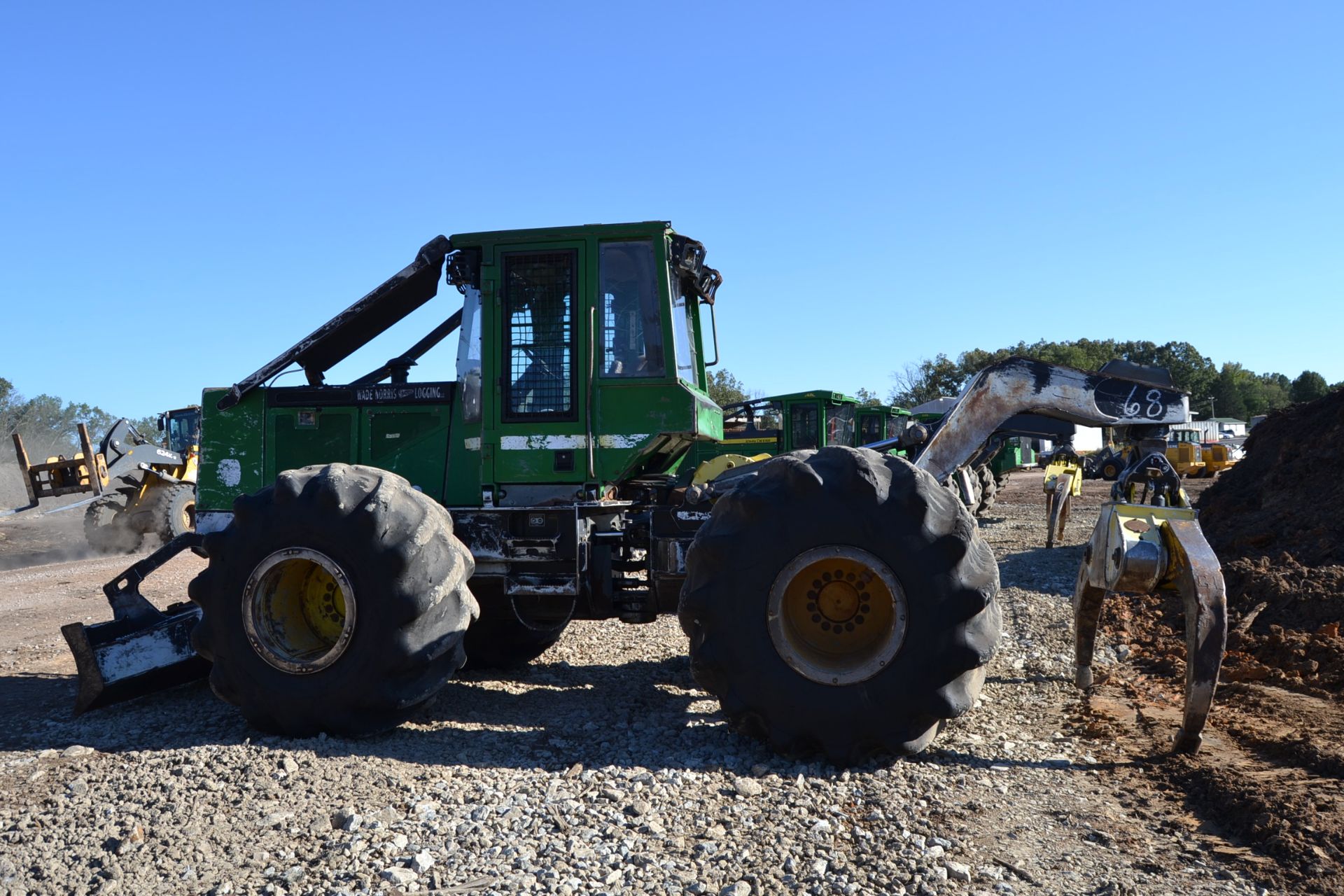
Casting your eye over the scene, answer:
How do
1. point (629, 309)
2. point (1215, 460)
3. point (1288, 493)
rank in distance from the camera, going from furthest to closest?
point (1215, 460), point (1288, 493), point (629, 309)

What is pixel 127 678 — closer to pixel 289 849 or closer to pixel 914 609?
pixel 289 849

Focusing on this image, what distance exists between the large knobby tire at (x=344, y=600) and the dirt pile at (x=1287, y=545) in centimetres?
516

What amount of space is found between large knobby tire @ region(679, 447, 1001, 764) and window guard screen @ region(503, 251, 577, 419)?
165 cm

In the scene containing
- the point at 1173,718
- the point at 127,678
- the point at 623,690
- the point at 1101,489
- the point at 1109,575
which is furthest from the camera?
the point at 1101,489

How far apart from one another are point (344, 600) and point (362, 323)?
2142mm

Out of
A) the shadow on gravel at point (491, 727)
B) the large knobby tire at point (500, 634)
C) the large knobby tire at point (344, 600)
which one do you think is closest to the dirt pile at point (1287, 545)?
the shadow on gravel at point (491, 727)

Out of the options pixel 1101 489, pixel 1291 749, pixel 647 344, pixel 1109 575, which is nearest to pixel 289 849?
pixel 647 344

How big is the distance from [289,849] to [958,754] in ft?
9.77

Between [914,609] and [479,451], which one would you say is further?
[479,451]

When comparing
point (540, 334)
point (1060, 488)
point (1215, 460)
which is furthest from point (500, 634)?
point (1215, 460)

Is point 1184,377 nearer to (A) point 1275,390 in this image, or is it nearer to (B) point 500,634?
(A) point 1275,390

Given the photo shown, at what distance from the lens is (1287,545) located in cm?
1019

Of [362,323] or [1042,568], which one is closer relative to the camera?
[362,323]

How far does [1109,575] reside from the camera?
5.04 metres
